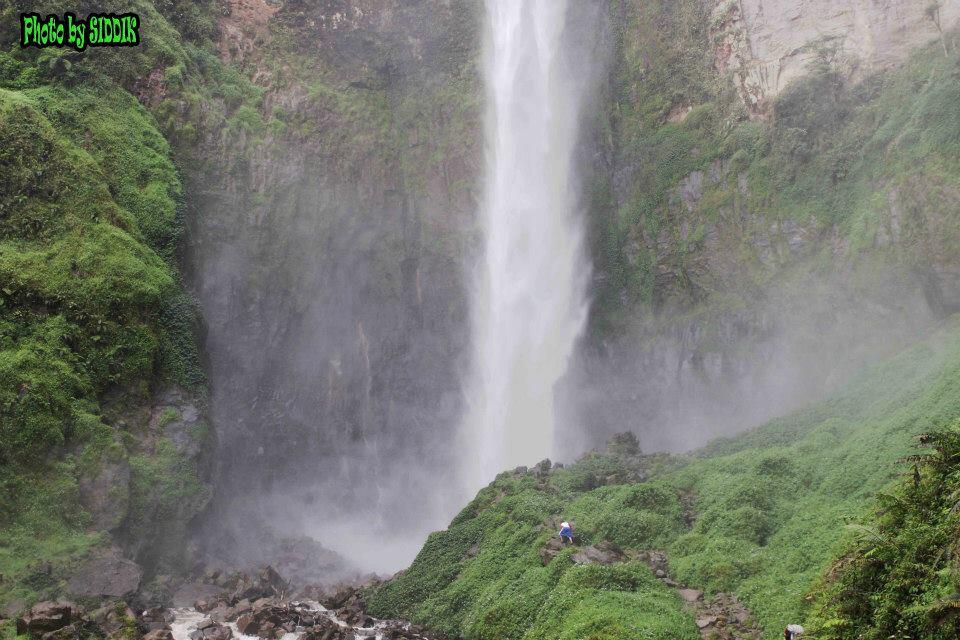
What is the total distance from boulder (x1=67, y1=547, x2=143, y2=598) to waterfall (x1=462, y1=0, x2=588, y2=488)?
17224 millimetres

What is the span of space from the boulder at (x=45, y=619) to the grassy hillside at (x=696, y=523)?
7860 mm

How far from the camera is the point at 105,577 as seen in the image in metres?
19.7

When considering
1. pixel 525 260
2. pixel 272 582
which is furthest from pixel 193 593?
pixel 525 260

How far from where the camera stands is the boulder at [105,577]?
1920cm

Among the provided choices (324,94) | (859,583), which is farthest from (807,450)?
(324,94)

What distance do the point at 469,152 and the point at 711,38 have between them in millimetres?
13370

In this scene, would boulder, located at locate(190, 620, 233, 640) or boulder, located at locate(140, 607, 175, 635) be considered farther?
boulder, located at locate(140, 607, 175, 635)

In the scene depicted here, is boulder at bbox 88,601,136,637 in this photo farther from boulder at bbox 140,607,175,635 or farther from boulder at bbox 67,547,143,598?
boulder at bbox 67,547,143,598

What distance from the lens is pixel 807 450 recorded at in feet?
61.6

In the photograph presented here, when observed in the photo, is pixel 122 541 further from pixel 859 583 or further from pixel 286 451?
pixel 859 583

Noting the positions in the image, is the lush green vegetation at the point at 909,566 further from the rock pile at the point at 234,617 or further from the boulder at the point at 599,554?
the rock pile at the point at 234,617

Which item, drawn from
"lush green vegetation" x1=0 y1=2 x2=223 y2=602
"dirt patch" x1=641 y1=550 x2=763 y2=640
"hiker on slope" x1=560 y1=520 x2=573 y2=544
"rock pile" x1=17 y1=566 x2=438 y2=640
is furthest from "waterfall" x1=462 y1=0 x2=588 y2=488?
"dirt patch" x1=641 y1=550 x2=763 y2=640

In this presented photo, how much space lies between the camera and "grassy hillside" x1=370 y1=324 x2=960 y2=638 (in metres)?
13.1

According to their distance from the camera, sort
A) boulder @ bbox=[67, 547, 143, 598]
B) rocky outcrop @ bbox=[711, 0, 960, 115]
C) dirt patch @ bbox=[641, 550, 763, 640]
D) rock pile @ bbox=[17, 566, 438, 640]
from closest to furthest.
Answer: dirt patch @ bbox=[641, 550, 763, 640] < rock pile @ bbox=[17, 566, 438, 640] < boulder @ bbox=[67, 547, 143, 598] < rocky outcrop @ bbox=[711, 0, 960, 115]
